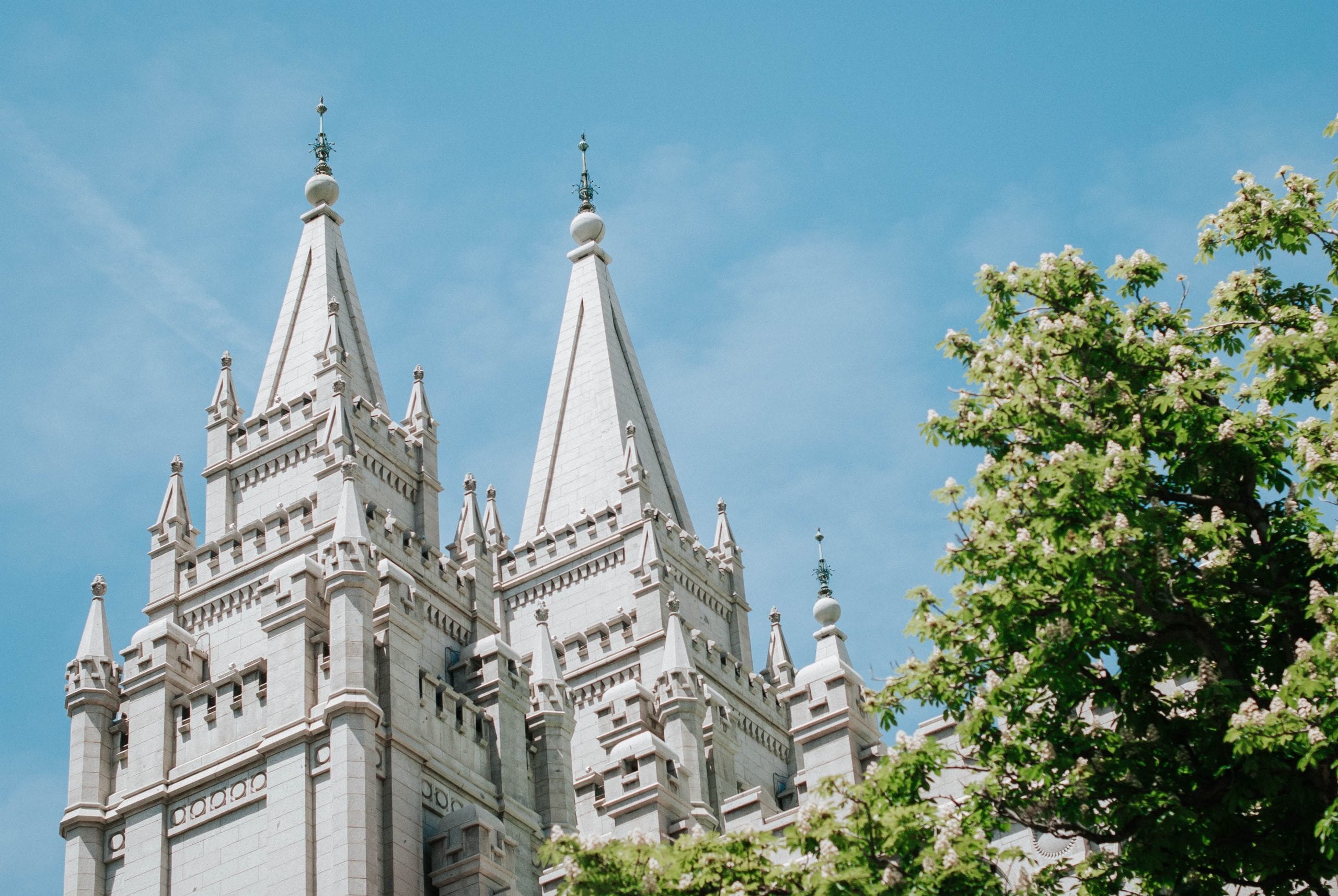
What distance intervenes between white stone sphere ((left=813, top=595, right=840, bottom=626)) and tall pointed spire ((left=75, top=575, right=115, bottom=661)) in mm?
19553

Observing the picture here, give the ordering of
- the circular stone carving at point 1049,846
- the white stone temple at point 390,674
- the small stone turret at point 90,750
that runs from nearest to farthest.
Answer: the circular stone carving at point 1049,846 < the white stone temple at point 390,674 < the small stone turret at point 90,750

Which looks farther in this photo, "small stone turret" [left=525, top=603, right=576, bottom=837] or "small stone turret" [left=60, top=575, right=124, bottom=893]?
"small stone turret" [left=525, top=603, right=576, bottom=837]

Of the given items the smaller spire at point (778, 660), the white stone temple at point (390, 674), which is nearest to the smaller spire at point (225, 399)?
the white stone temple at point (390, 674)

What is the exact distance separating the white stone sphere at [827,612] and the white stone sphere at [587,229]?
66.4 feet

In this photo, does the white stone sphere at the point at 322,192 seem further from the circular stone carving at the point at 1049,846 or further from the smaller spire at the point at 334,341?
the circular stone carving at the point at 1049,846

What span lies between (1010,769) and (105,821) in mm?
22443

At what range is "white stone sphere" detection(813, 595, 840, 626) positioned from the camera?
54.2 meters

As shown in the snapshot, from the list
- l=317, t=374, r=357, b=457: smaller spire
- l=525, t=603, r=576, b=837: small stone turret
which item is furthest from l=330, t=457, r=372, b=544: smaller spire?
l=525, t=603, r=576, b=837: small stone turret

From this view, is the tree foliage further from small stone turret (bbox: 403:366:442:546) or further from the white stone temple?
small stone turret (bbox: 403:366:442:546)

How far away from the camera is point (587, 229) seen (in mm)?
69812

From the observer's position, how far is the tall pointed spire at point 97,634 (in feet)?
137

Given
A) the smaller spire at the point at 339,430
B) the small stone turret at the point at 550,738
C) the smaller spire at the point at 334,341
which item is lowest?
the small stone turret at the point at 550,738

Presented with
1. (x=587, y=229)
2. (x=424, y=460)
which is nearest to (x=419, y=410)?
(x=424, y=460)

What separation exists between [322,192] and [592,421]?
36.0 ft
